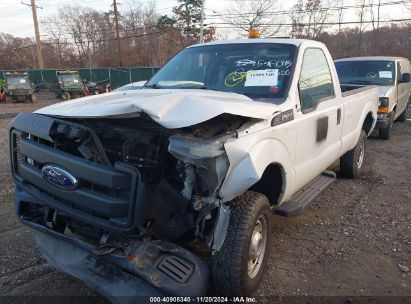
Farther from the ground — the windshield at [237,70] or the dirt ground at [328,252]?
the windshield at [237,70]

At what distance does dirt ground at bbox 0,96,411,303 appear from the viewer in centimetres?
319

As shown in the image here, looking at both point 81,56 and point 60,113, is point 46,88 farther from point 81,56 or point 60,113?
point 60,113

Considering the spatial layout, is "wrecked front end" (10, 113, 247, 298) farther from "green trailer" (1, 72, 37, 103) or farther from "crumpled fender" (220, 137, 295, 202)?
"green trailer" (1, 72, 37, 103)

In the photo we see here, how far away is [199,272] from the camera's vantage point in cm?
261

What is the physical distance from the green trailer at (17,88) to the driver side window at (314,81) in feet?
81.1

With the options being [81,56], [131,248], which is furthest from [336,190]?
[81,56]

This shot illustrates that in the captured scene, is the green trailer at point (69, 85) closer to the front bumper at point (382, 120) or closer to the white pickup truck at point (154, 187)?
the front bumper at point (382, 120)

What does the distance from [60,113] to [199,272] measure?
4.67ft

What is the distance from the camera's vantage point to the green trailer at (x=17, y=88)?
25266 mm

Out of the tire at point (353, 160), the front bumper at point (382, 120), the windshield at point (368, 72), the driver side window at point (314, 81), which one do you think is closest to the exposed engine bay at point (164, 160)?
→ the driver side window at point (314, 81)

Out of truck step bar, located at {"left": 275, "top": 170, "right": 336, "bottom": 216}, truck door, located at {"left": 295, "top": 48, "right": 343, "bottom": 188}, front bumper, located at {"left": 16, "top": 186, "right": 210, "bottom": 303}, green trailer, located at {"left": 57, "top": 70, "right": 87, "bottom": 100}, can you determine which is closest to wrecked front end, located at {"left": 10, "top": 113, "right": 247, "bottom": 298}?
front bumper, located at {"left": 16, "top": 186, "right": 210, "bottom": 303}

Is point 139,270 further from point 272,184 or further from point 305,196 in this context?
point 305,196

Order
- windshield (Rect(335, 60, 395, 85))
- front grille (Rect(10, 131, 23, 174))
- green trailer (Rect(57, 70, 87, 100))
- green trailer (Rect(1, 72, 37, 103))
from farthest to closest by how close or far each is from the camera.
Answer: green trailer (Rect(57, 70, 87, 100)) < green trailer (Rect(1, 72, 37, 103)) < windshield (Rect(335, 60, 395, 85)) < front grille (Rect(10, 131, 23, 174))

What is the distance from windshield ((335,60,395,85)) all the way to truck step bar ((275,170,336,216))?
18.2 ft
